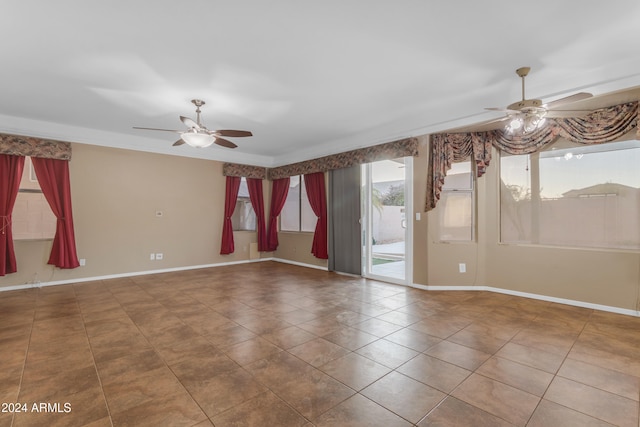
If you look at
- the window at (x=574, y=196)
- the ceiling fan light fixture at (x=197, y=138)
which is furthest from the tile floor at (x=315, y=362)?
the ceiling fan light fixture at (x=197, y=138)

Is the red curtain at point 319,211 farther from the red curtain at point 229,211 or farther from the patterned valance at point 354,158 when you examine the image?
the red curtain at point 229,211

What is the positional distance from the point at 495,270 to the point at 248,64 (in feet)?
14.5

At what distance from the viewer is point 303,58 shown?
2842 mm

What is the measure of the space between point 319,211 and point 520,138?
375 centimetres

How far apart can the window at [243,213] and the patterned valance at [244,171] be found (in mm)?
269

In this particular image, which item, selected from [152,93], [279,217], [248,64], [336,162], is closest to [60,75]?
[152,93]

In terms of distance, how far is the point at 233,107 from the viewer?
4.05m

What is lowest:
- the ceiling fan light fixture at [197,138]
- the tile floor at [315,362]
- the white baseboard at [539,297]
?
the tile floor at [315,362]

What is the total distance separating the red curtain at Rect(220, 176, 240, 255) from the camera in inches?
265

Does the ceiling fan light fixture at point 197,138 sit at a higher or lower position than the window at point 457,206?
higher

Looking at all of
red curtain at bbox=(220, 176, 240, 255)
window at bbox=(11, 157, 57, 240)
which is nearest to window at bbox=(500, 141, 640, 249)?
red curtain at bbox=(220, 176, 240, 255)

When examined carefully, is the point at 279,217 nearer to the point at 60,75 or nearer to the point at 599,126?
the point at 60,75

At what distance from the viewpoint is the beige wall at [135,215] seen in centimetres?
505

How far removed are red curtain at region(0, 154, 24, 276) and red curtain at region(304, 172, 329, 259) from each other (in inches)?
195
